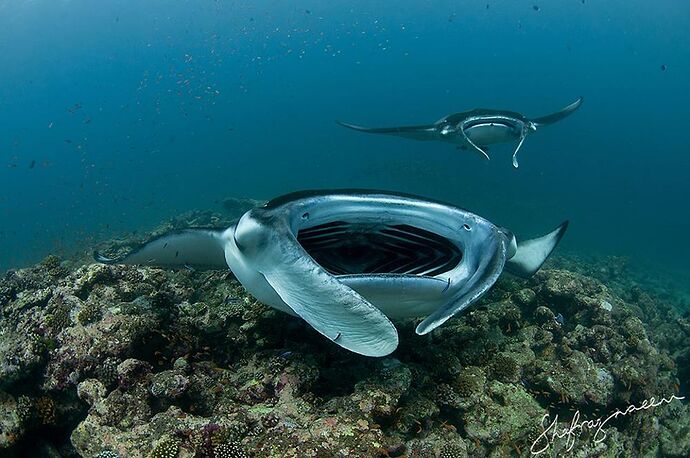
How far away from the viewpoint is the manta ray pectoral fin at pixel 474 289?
1.68m

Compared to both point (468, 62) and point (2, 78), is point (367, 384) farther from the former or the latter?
point (2, 78)

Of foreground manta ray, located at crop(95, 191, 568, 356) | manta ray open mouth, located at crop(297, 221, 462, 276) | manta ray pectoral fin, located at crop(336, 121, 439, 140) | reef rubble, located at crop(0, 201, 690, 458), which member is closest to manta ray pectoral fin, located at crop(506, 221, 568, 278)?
reef rubble, located at crop(0, 201, 690, 458)

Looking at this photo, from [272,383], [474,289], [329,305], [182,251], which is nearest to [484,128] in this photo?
[182,251]

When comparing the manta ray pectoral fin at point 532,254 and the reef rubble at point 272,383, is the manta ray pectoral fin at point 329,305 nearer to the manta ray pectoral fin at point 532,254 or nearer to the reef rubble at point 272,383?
the reef rubble at point 272,383

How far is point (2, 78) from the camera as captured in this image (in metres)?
145

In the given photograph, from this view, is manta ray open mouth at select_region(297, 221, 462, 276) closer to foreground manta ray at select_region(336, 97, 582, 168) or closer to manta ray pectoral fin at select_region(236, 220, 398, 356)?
manta ray pectoral fin at select_region(236, 220, 398, 356)

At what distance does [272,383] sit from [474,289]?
1636mm

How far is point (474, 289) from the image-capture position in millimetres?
A: 1913

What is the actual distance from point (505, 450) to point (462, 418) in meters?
0.34

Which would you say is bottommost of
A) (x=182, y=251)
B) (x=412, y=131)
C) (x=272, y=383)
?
(x=272, y=383)

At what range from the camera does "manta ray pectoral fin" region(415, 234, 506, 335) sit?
168 cm

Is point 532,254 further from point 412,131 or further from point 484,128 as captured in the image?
point 412,131

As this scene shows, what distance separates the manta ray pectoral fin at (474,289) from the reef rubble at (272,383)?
984 millimetres

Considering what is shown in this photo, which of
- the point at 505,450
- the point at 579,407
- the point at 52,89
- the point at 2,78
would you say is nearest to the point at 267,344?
the point at 505,450
